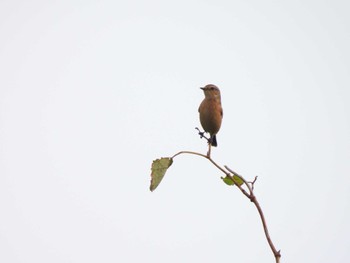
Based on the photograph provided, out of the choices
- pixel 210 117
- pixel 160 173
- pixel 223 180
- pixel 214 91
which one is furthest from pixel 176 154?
pixel 214 91

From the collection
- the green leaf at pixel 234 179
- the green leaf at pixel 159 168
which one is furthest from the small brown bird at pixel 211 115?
the green leaf at pixel 234 179

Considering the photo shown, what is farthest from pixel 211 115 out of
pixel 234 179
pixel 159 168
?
pixel 234 179

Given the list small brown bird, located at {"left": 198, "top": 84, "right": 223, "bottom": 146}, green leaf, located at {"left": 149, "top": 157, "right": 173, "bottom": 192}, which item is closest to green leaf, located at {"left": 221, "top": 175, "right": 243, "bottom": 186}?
green leaf, located at {"left": 149, "top": 157, "right": 173, "bottom": 192}

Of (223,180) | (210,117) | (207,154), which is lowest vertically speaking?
(223,180)

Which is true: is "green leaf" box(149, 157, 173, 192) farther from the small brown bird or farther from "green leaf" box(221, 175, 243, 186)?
the small brown bird

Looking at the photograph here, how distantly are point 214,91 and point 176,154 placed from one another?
10.5 feet

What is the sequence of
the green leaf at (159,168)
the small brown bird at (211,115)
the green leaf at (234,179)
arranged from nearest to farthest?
the green leaf at (234,179)
the green leaf at (159,168)
the small brown bird at (211,115)

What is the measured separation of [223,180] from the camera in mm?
3146

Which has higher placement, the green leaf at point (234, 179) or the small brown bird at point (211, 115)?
the small brown bird at point (211, 115)

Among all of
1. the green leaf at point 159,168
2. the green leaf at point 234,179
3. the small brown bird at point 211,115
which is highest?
the small brown bird at point 211,115

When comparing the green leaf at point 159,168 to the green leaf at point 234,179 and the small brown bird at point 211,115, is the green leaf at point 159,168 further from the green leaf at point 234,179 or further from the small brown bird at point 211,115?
the small brown bird at point 211,115

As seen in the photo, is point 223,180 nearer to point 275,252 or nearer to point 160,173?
point 160,173

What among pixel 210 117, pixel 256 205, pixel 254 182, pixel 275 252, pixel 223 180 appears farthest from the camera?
pixel 210 117

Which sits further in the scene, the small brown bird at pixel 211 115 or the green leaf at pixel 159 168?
the small brown bird at pixel 211 115
